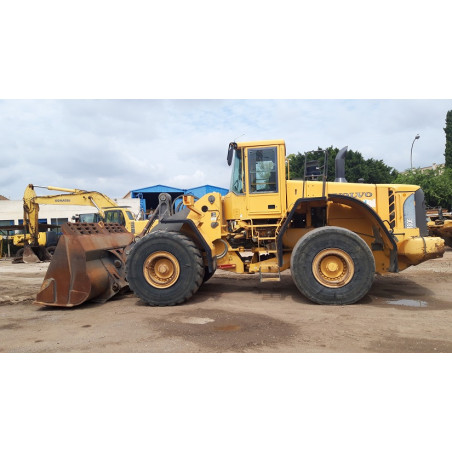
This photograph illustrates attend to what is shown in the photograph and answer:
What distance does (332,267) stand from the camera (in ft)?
20.4

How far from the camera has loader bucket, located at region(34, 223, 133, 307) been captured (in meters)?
6.37

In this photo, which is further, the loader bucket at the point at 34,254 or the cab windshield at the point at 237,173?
the loader bucket at the point at 34,254

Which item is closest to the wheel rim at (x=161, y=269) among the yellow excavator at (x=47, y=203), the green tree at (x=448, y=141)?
the yellow excavator at (x=47, y=203)

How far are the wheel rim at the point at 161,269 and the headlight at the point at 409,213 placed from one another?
13.8ft

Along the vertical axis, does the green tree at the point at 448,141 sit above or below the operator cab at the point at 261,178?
above

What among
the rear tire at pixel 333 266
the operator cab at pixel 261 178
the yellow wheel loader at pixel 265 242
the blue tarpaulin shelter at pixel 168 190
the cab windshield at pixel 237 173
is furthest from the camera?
the blue tarpaulin shelter at pixel 168 190

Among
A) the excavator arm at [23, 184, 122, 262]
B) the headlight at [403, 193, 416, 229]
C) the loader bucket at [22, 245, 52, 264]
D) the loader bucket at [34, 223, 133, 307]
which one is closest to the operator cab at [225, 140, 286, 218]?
the headlight at [403, 193, 416, 229]

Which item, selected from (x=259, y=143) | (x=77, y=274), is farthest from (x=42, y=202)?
(x=259, y=143)

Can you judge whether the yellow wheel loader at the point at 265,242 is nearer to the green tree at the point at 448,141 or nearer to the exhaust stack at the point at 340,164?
the exhaust stack at the point at 340,164

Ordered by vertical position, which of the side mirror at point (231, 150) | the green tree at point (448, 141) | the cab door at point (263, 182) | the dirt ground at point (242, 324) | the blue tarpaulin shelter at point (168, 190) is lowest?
the dirt ground at point (242, 324)

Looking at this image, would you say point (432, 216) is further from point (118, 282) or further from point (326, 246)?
point (118, 282)

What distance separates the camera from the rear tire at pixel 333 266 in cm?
607

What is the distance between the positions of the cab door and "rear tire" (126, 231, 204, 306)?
56.5 inches

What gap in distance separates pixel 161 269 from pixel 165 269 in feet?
0.24
